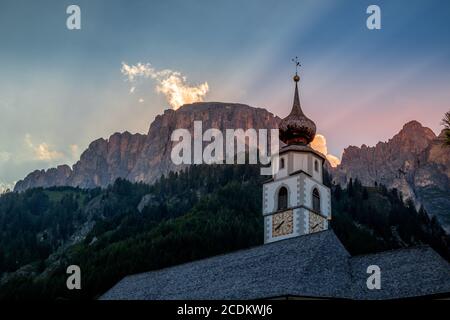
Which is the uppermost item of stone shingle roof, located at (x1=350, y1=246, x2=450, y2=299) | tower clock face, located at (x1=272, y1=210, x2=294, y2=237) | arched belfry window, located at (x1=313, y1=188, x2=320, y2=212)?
arched belfry window, located at (x1=313, y1=188, x2=320, y2=212)

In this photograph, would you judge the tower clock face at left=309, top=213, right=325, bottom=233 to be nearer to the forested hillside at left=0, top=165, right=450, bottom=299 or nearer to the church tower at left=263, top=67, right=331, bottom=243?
the church tower at left=263, top=67, right=331, bottom=243

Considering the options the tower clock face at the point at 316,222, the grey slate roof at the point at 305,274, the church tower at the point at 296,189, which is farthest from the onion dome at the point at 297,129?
the grey slate roof at the point at 305,274

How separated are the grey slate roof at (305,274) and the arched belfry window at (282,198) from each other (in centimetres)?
654

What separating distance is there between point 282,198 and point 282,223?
2.01 metres

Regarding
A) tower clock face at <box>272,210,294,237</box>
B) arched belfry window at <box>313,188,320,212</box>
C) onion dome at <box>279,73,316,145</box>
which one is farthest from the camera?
onion dome at <box>279,73,316,145</box>

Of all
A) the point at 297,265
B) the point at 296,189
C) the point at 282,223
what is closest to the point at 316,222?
the point at 282,223

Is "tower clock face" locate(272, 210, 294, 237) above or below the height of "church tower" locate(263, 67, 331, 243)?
below

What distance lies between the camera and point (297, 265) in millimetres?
31969

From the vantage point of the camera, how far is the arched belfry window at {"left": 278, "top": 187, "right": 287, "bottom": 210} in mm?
43219

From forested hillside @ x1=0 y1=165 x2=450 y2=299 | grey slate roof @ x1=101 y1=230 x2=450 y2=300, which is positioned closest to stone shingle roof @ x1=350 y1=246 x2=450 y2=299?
grey slate roof @ x1=101 y1=230 x2=450 y2=300

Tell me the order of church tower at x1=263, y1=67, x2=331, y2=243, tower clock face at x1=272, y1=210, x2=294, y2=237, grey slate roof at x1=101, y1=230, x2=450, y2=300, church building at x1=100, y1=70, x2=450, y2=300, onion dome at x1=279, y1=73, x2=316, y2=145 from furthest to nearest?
onion dome at x1=279, y1=73, x2=316, y2=145, church tower at x1=263, y1=67, x2=331, y2=243, tower clock face at x1=272, y1=210, x2=294, y2=237, church building at x1=100, y1=70, x2=450, y2=300, grey slate roof at x1=101, y1=230, x2=450, y2=300

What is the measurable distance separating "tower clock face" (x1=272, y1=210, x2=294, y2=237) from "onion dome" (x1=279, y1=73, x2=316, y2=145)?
5.93 metres

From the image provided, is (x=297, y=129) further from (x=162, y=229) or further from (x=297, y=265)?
(x=162, y=229)
